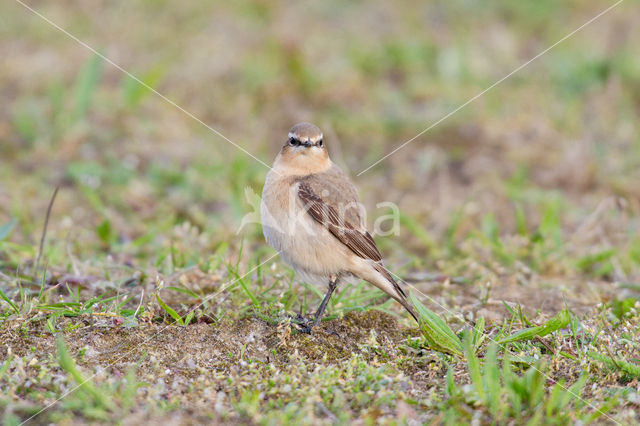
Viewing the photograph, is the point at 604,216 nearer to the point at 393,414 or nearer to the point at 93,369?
the point at 393,414

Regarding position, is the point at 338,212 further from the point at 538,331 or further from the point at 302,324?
the point at 538,331

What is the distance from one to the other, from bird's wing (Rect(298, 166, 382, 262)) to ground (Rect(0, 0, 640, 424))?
0.30 metres

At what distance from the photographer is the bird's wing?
509 centimetres

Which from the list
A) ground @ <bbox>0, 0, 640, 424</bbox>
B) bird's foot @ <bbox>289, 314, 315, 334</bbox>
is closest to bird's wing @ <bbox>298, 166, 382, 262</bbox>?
ground @ <bbox>0, 0, 640, 424</bbox>

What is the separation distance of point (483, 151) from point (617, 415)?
5311mm

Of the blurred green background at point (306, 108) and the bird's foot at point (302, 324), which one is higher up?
the blurred green background at point (306, 108)

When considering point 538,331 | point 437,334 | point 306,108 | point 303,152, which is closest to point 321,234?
point 303,152

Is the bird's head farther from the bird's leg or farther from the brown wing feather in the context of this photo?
the bird's leg

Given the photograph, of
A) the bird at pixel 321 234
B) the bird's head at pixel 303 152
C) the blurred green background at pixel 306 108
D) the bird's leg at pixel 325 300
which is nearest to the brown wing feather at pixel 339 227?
the bird at pixel 321 234

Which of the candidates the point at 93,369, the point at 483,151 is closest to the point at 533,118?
the point at 483,151

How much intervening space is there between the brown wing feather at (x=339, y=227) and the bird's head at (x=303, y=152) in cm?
44

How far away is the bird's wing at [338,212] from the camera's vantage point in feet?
16.7

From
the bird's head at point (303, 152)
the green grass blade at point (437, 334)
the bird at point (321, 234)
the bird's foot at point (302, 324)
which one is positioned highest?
the bird's head at point (303, 152)

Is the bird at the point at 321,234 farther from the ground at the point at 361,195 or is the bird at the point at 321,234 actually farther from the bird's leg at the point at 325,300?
the ground at the point at 361,195
